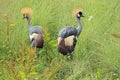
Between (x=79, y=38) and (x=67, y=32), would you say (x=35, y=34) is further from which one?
(x=79, y=38)

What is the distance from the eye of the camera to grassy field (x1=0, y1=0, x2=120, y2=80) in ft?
15.9

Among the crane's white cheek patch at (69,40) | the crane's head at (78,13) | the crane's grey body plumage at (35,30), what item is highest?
the crane's head at (78,13)

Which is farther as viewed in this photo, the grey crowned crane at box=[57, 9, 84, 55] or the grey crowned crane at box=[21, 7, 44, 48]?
the grey crowned crane at box=[21, 7, 44, 48]

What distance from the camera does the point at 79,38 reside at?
5.54 meters

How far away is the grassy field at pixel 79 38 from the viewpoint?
4844 millimetres

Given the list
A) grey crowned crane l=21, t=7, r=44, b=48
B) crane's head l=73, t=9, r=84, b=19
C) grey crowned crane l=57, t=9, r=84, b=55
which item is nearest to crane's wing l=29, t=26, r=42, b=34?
grey crowned crane l=21, t=7, r=44, b=48

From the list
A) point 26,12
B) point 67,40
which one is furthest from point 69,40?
point 26,12

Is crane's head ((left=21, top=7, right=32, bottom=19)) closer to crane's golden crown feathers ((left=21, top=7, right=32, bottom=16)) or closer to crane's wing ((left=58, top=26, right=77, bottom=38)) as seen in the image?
crane's golden crown feathers ((left=21, top=7, right=32, bottom=16))

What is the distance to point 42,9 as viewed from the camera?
5.94m

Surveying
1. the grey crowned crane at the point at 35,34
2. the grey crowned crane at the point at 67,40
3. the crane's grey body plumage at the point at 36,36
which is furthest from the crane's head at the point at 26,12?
the grey crowned crane at the point at 67,40

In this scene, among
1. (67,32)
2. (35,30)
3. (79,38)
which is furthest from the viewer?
(79,38)

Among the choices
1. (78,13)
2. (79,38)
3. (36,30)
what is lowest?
(79,38)

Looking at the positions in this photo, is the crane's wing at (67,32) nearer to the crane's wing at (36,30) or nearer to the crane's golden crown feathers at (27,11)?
the crane's wing at (36,30)

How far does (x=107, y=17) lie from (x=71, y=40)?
26.2 inches
